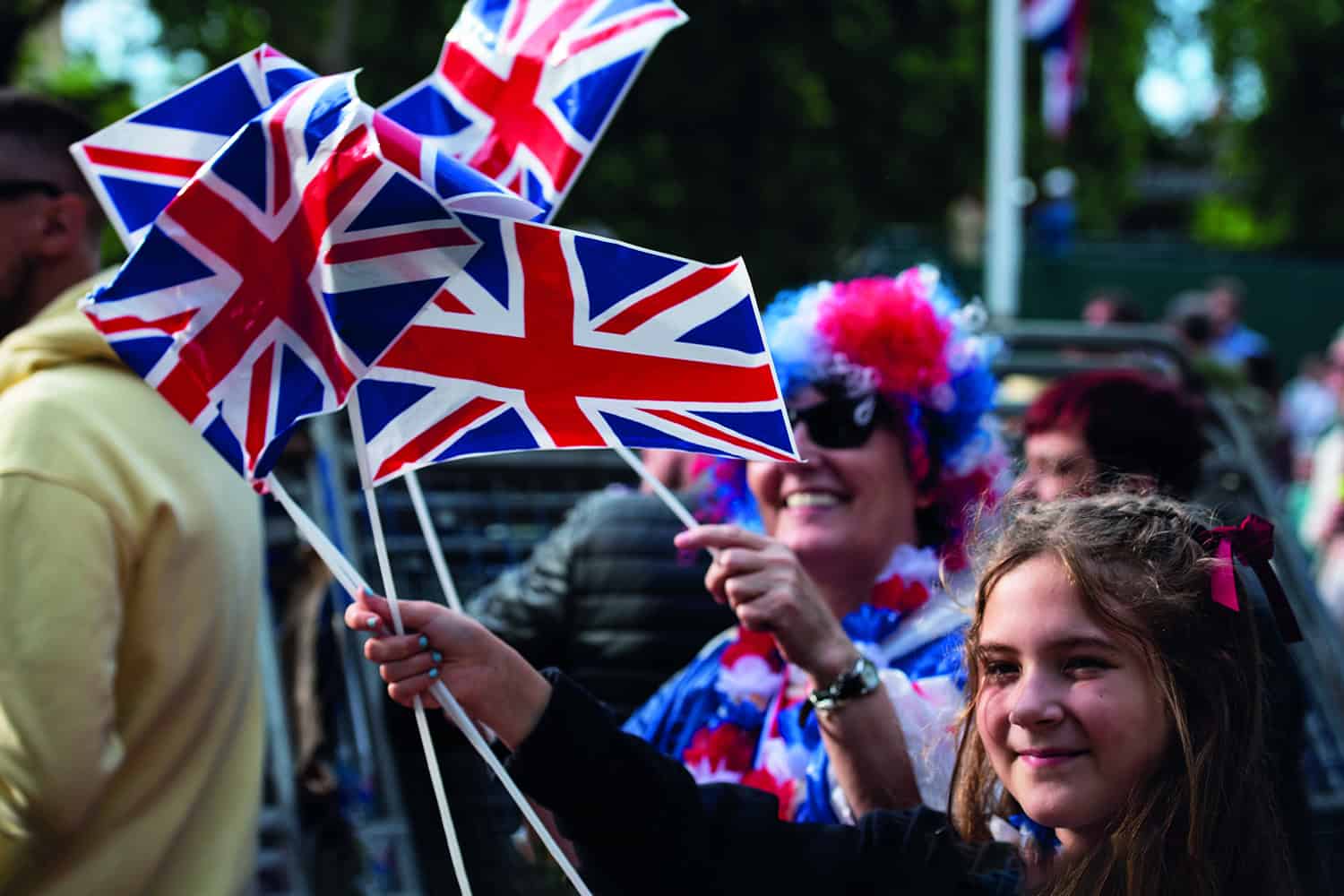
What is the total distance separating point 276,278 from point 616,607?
63.1 inches

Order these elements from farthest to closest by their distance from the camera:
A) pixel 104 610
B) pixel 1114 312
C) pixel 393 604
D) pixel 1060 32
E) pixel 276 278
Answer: pixel 1060 32 < pixel 1114 312 < pixel 104 610 < pixel 276 278 < pixel 393 604

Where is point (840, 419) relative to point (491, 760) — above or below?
above

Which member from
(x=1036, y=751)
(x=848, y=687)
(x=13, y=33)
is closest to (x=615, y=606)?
(x=848, y=687)

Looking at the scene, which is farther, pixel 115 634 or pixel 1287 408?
pixel 1287 408

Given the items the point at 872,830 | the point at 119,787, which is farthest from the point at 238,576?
the point at 872,830

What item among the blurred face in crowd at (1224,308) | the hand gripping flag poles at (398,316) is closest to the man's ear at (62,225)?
the hand gripping flag poles at (398,316)

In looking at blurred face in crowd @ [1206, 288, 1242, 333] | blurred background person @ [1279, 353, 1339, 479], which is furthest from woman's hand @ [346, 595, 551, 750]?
blurred background person @ [1279, 353, 1339, 479]

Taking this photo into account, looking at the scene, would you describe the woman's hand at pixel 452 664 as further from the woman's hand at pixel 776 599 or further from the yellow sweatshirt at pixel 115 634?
the yellow sweatshirt at pixel 115 634

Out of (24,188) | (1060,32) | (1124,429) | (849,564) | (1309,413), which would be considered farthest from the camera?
(1309,413)

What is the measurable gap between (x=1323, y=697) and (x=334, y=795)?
2.57 metres

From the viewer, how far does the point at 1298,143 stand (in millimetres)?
25500

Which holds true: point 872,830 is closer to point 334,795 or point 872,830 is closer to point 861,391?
point 861,391

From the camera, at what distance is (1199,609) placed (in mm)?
1979

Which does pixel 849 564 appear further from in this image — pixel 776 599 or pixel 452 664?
pixel 452 664
